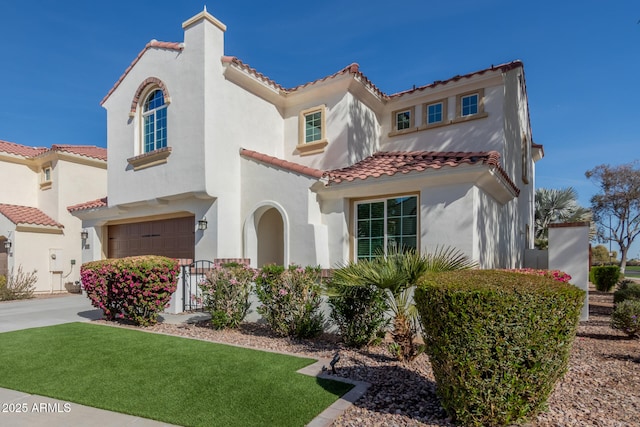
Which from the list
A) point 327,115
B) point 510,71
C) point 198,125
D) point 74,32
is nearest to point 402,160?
point 327,115

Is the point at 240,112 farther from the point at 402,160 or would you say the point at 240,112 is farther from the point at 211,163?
the point at 402,160

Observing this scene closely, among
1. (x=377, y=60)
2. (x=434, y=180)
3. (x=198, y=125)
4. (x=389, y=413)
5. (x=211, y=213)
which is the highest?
(x=377, y=60)

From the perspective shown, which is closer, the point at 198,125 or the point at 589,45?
the point at 589,45

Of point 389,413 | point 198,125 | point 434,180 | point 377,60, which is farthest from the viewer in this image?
point 377,60

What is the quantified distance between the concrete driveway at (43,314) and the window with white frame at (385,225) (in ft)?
27.8

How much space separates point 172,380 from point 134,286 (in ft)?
15.1

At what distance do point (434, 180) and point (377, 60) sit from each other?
736cm

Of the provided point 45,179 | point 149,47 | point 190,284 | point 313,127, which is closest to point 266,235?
point 190,284

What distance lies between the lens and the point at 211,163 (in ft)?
39.1

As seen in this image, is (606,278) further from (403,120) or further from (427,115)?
(403,120)

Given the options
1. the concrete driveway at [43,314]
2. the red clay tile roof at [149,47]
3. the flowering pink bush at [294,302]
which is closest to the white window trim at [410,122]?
the flowering pink bush at [294,302]

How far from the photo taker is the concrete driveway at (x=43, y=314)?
32.7ft

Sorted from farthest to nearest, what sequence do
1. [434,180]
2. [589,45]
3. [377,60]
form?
[377,60] → [589,45] → [434,180]

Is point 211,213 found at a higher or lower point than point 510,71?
lower
